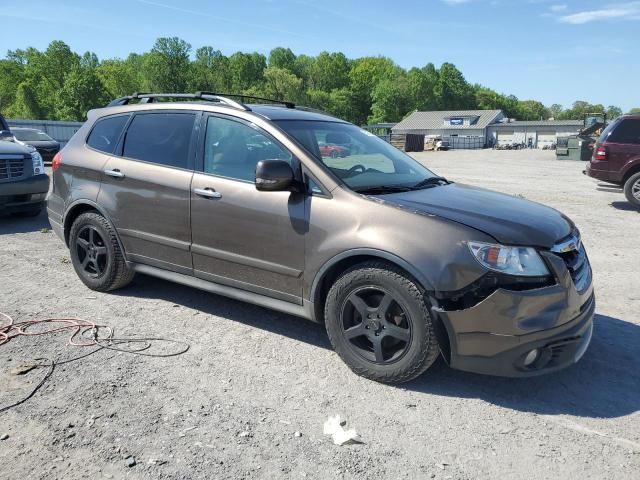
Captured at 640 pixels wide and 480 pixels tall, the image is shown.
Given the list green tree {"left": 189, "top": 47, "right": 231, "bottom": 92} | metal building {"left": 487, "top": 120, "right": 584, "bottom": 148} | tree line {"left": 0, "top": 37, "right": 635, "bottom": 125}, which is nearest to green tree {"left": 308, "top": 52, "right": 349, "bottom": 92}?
tree line {"left": 0, "top": 37, "right": 635, "bottom": 125}

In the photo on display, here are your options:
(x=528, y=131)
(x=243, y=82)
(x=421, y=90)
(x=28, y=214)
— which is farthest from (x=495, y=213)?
(x=243, y=82)

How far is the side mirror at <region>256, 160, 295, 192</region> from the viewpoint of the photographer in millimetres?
3625

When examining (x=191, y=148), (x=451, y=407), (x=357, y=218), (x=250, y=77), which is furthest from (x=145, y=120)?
(x=250, y=77)

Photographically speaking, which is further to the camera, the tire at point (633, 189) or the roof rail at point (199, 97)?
the tire at point (633, 189)

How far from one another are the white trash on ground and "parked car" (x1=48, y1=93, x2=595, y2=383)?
53cm

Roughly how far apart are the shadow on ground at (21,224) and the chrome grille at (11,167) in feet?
2.61

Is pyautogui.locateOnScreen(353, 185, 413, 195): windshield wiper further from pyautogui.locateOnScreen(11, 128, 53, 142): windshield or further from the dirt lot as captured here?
pyautogui.locateOnScreen(11, 128, 53, 142): windshield

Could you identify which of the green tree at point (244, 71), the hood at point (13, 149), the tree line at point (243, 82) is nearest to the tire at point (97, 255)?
the hood at point (13, 149)

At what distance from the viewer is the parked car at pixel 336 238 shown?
316cm

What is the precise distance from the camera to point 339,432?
2.93 meters

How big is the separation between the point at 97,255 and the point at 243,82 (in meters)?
130

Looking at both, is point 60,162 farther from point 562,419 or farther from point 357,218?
point 562,419

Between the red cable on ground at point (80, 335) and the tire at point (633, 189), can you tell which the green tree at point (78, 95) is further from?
the red cable on ground at point (80, 335)

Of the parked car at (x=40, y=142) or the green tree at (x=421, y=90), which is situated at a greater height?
the green tree at (x=421, y=90)
